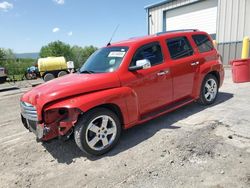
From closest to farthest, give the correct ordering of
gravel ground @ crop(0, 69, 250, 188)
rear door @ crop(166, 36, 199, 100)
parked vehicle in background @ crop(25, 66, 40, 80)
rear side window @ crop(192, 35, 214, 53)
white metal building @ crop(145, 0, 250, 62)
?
gravel ground @ crop(0, 69, 250, 188), rear door @ crop(166, 36, 199, 100), rear side window @ crop(192, 35, 214, 53), white metal building @ crop(145, 0, 250, 62), parked vehicle in background @ crop(25, 66, 40, 80)

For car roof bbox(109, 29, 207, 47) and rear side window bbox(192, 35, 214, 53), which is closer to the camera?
car roof bbox(109, 29, 207, 47)

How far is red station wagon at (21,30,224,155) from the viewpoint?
3.59 meters

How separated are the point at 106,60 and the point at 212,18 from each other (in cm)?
1227

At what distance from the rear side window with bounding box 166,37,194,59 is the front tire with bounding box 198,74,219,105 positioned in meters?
0.86

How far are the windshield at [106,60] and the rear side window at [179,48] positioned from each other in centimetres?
105

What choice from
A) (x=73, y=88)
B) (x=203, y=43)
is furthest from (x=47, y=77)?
(x=73, y=88)

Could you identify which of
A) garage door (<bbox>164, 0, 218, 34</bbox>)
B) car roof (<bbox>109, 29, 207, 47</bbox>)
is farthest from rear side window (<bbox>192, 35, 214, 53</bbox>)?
garage door (<bbox>164, 0, 218, 34</bbox>)

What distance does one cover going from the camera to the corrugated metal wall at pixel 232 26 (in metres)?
12.7

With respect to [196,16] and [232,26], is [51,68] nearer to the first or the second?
[196,16]

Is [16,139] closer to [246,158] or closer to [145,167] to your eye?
[145,167]

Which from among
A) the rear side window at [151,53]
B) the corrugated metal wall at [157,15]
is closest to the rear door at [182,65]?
the rear side window at [151,53]

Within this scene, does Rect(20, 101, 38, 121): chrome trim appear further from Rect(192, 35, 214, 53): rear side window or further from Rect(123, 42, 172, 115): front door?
Rect(192, 35, 214, 53): rear side window

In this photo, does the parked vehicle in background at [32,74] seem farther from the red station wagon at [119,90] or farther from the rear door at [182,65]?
the rear door at [182,65]

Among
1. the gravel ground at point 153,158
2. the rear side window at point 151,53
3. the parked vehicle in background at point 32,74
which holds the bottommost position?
the gravel ground at point 153,158
